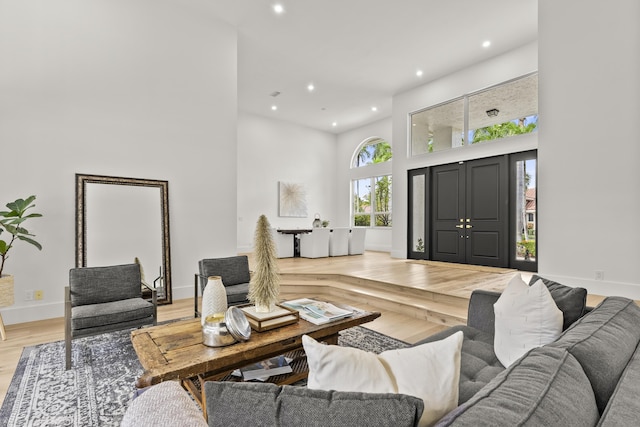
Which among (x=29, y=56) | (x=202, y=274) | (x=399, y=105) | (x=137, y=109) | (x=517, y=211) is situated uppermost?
(x=399, y=105)

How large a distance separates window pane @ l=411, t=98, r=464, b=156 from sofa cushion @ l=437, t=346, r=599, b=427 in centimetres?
657

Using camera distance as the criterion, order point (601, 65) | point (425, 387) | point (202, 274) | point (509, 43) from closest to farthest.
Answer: point (425, 387) → point (202, 274) → point (601, 65) → point (509, 43)

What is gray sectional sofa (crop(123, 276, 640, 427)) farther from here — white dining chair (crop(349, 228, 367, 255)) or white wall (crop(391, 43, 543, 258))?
white dining chair (crop(349, 228, 367, 255))

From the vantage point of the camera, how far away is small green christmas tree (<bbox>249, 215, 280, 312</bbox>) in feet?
7.00

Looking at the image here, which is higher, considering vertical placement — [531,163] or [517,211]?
[531,163]

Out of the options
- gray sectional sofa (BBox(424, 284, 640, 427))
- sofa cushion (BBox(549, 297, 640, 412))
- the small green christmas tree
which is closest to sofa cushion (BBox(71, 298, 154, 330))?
the small green christmas tree

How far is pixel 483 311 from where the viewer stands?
7.11 feet

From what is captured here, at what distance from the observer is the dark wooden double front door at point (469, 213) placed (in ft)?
20.0

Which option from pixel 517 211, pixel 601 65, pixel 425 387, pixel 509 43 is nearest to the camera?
pixel 425 387

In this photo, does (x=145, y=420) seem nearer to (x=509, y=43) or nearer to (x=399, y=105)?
(x=509, y=43)

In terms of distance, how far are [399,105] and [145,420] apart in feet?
26.2

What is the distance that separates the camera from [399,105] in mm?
7703

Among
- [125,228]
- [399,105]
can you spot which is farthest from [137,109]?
[399,105]

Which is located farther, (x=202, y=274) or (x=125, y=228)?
(x=125, y=228)
